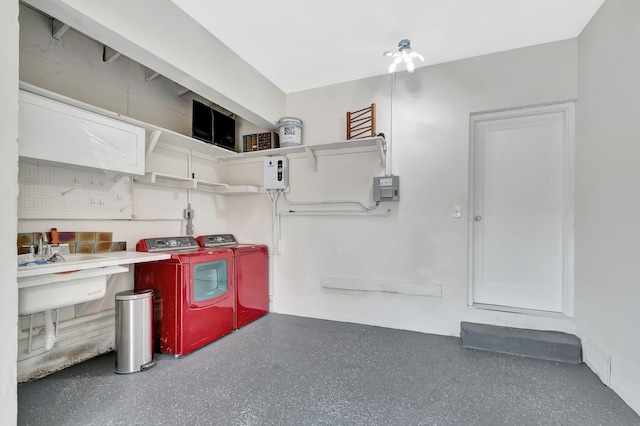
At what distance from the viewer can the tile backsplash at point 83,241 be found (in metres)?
2.02

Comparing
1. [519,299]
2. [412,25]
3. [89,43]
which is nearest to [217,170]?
[89,43]

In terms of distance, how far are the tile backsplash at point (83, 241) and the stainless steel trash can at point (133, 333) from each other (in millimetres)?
514

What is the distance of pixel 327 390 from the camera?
198cm

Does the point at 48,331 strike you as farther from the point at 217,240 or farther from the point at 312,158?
the point at 312,158

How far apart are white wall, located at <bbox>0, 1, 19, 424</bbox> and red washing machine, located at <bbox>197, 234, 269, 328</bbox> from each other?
5.92ft

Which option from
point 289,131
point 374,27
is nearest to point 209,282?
point 289,131

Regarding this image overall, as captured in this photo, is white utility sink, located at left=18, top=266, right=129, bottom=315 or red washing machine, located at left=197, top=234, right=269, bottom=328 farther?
red washing machine, located at left=197, top=234, right=269, bottom=328

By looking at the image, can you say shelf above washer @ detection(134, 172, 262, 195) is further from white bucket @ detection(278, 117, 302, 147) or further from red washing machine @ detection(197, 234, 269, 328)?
white bucket @ detection(278, 117, 302, 147)

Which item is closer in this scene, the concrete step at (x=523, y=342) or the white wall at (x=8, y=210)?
the white wall at (x=8, y=210)

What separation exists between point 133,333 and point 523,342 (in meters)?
3.31

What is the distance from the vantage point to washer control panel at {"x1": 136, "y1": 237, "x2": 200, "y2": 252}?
2.66 m

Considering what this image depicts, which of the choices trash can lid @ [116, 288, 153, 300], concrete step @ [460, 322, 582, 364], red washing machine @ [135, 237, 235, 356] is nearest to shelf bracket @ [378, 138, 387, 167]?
concrete step @ [460, 322, 582, 364]

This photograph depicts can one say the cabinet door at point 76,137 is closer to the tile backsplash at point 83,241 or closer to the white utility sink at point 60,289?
the tile backsplash at point 83,241

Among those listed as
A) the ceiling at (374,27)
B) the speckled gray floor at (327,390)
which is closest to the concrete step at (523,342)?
the speckled gray floor at (327,390)
